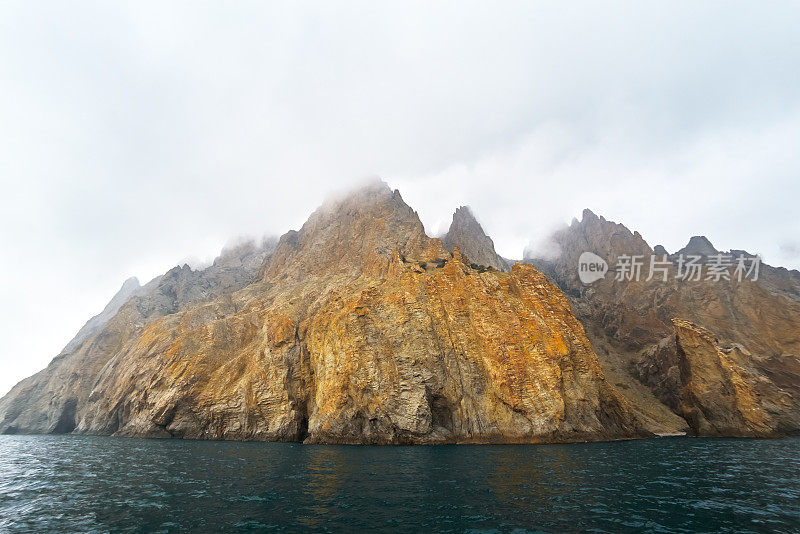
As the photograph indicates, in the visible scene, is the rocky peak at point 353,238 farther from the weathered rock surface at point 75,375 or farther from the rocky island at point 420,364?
the weathered rock surface at point 75,375

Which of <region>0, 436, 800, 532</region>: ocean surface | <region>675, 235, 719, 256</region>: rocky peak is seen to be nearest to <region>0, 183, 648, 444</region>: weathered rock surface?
<region>0, 436, 800, 532</region>: ocean surface

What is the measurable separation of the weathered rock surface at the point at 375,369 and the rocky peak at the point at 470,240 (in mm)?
53593

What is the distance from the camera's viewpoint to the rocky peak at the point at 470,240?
6038 inches

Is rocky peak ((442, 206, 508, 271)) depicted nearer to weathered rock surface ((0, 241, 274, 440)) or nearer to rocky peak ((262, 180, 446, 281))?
rocky peak ((262, 180, 446, 281))

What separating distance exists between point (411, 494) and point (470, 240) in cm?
14109

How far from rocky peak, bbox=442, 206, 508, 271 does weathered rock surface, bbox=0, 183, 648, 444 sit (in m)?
53.6

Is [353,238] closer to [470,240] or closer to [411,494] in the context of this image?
[470,240]

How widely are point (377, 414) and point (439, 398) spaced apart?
37.2 feet

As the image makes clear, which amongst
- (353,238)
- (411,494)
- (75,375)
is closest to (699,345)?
(411,494)

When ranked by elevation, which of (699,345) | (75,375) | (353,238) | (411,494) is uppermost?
(353,238)

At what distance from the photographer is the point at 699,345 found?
229ft

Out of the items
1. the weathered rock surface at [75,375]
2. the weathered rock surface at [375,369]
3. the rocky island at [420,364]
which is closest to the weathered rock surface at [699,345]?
the rocky island at [420,364]

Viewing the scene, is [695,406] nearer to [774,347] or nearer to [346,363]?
[774,347]

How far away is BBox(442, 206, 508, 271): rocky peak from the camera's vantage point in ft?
503
